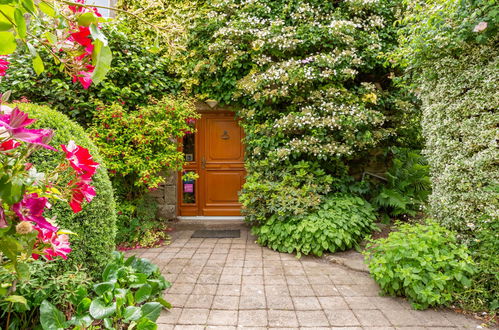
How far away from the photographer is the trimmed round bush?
207cm

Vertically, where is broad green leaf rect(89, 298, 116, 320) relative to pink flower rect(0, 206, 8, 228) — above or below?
below

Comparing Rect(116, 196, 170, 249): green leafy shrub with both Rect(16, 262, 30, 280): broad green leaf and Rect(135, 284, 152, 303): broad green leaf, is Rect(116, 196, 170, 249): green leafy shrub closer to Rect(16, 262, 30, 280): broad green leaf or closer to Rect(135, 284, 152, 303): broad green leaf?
Rect(135, 284, 152, 303): broad green leaf

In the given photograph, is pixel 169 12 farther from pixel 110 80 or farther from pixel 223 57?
pixel 110 80

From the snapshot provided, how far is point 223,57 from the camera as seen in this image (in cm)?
557

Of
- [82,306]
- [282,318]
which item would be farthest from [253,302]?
[82,306]

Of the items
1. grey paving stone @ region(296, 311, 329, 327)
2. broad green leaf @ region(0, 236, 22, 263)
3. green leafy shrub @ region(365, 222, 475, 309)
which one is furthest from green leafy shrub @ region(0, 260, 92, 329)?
green leafy shrub @ region(365, 222, 475, 309)

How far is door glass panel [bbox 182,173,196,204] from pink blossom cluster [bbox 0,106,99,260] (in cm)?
531

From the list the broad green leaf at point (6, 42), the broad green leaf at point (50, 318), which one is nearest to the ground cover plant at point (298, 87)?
the broad green leaf at point (50, 318)

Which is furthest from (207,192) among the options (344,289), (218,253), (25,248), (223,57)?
(25,248)

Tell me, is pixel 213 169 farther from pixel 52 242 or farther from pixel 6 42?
pixel 6 42

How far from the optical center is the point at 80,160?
2.90ft

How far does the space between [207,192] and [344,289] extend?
3.66 metres

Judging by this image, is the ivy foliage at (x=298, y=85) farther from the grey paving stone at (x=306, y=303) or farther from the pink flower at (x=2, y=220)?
the pink flower at (x=2, y=220)

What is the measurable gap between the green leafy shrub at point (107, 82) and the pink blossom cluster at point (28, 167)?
434 centimetres
